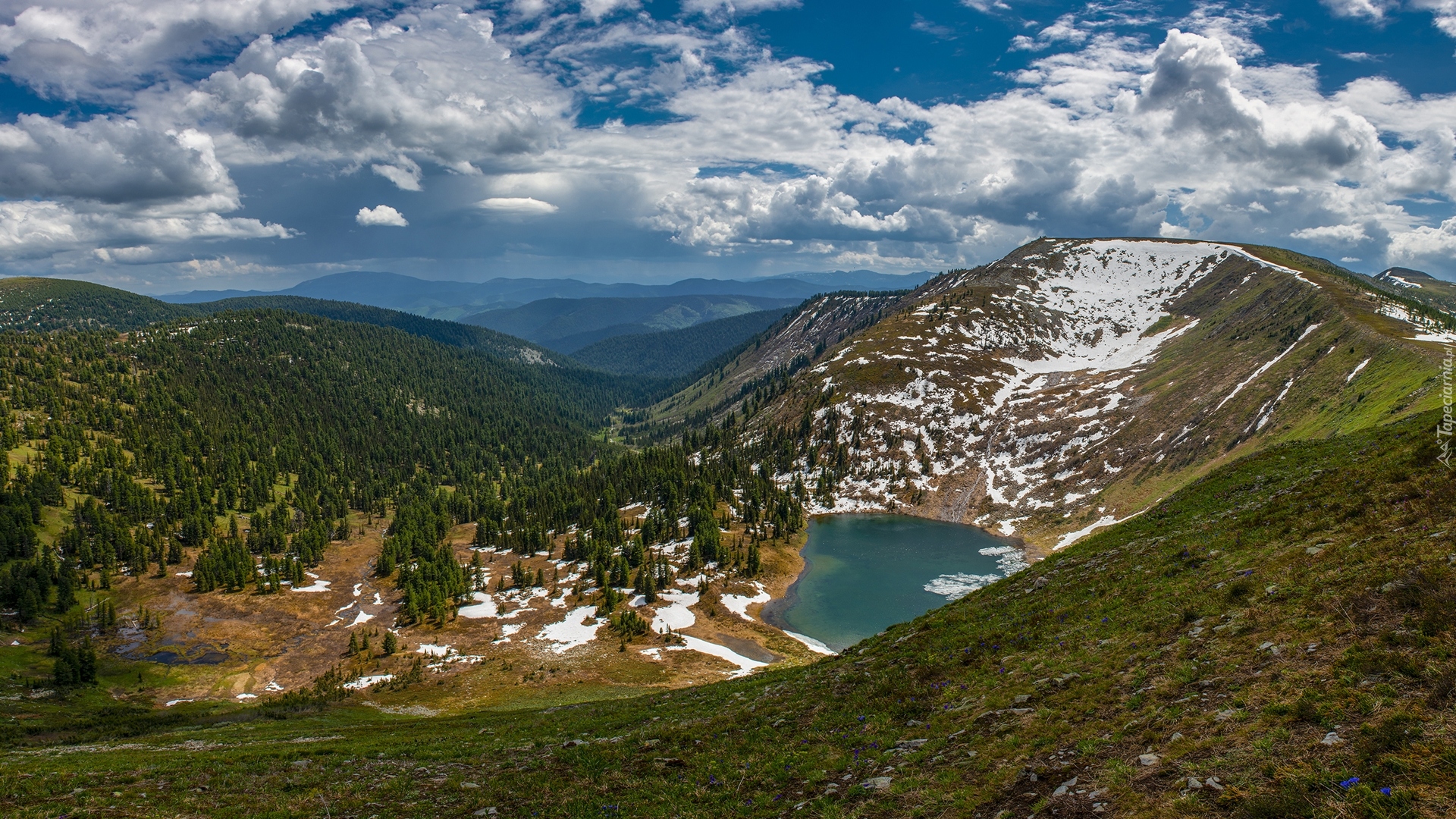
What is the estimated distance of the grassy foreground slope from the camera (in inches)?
496

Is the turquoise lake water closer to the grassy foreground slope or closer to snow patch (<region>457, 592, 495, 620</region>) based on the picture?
snow patch (<region>457, 592, 495, 620</region>)

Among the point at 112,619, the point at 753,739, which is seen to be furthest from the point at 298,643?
the point at 753,739

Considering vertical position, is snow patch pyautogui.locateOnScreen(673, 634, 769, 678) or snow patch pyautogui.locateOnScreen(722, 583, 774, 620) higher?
snow patch pyautogui.locateOnScreen(673, 634, 769, 678)

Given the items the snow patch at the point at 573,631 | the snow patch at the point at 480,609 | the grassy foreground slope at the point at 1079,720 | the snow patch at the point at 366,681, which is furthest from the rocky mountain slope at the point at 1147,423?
the snow patch at the point at 366,681

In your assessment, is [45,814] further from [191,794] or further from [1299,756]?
[1299,756]

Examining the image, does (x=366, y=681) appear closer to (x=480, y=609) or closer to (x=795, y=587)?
(x=480, y=609)

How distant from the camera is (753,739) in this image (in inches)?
Answer: 998

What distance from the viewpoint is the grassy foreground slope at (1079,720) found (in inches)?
496

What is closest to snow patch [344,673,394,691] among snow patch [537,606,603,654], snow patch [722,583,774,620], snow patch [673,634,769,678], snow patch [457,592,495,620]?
snow patch [537,606,603,654]

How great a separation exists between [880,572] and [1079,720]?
10811cm

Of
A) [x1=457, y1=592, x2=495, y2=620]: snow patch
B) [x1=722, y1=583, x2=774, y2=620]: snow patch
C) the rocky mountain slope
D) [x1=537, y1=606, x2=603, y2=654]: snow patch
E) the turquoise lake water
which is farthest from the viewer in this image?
the rocky mountain slope

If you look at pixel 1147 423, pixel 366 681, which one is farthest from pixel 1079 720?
pixel 1147 423

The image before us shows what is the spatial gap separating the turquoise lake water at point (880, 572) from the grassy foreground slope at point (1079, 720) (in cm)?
6262

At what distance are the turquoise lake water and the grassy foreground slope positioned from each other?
62618 mm
